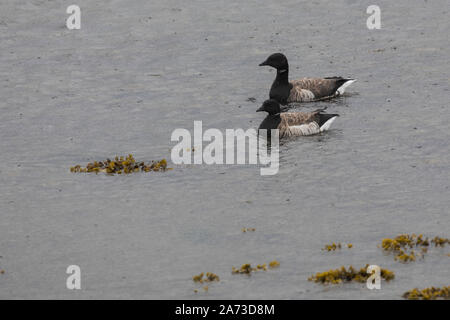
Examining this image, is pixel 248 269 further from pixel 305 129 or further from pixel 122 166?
pixel 305 129

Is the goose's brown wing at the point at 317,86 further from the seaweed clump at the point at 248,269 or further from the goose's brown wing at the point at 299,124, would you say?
the seaweed clump at the point at 248,269

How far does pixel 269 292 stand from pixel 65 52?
63.3 ft

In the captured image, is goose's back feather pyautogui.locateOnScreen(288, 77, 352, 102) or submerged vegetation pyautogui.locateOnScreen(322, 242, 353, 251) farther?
goose's back feather pyautogui.locateOnScreen(288, 77, 352, 102)

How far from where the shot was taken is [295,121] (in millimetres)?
23906

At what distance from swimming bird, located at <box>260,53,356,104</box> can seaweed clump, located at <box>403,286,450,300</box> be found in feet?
42.7

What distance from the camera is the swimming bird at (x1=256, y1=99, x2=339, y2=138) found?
23.5 meters

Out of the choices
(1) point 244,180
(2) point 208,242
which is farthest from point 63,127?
(2) point 208,242

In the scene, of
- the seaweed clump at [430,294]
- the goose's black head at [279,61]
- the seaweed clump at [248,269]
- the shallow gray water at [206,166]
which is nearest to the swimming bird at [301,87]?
the goose's black head at [279,61]

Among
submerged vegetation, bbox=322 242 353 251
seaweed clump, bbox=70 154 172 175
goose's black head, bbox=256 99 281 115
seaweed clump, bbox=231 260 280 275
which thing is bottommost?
seaweed clump, bbox=231 260 280 275

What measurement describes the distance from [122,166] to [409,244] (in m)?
7.71

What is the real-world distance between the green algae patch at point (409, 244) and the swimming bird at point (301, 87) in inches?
424

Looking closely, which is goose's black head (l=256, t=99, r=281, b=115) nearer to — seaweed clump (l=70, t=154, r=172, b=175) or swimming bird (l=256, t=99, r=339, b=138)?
swimming bird (l=256, t=99, r=339, b=138)

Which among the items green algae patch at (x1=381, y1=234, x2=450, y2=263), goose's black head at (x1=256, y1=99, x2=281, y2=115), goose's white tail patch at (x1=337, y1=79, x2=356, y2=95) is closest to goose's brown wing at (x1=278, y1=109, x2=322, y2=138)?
goose's black head at (x1=256, y1=99, x2=281, y2=115)
